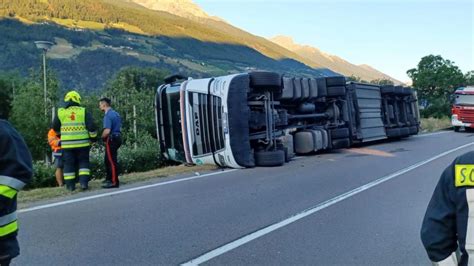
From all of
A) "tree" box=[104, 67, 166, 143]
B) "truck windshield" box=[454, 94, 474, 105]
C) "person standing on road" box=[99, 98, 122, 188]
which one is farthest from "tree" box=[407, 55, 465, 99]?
"person standing on road" box=[99, 98, 122, 188]

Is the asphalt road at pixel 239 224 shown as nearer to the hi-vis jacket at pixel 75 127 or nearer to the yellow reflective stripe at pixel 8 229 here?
the hi-vis jacket at pixel 75 127

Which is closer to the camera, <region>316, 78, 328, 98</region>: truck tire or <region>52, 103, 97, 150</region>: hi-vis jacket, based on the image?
<region>52, 103, 97, 150</region>: hi-vis jacket

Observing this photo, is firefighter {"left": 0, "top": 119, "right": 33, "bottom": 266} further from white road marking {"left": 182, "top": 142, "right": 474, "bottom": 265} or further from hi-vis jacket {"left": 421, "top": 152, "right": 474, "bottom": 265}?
white road marking {"left": 182, "top": 142, "right": 474, "bottom": 265}

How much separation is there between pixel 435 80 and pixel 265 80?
119ft

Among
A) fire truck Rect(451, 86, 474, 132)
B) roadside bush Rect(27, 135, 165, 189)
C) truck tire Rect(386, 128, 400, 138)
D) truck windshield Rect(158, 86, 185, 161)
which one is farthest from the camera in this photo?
fire truck Rect(451, 86, 474, 132)

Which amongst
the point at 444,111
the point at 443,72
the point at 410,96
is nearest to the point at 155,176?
the point at 410,96

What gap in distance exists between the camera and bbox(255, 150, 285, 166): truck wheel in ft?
37.5

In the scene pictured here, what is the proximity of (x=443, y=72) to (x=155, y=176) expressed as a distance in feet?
128

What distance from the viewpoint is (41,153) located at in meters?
25.2

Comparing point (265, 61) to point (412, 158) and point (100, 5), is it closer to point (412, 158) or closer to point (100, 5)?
point (100, 5)

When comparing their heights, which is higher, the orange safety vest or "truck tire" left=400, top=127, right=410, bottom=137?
the orange safety vest

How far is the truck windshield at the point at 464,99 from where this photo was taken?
1009 inches

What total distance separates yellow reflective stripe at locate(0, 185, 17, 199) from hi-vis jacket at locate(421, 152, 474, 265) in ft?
6.25

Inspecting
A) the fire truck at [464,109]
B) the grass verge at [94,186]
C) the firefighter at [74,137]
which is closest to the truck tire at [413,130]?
the fire truck at [464,109]
